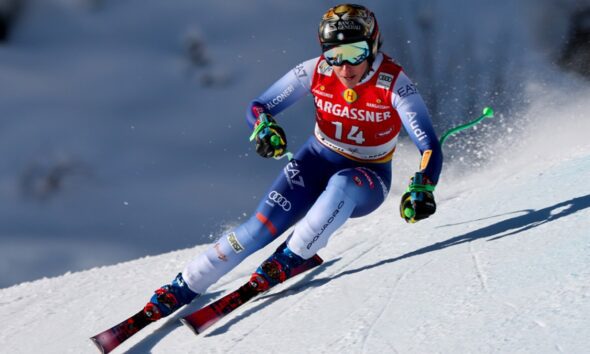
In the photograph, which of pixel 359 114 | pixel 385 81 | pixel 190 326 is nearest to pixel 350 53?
pixel 385 81

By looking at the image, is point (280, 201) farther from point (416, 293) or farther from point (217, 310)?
point (416, 293)

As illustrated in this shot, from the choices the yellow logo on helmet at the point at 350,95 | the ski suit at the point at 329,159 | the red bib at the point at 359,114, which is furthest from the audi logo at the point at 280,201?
the yellow logo on helmet at the point at 350,95

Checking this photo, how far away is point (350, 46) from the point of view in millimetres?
4375

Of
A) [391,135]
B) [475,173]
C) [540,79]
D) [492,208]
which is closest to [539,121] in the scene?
[475,173]

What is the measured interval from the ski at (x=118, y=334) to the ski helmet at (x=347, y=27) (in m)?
1.84

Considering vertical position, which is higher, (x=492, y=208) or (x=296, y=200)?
(x=296, y=200)

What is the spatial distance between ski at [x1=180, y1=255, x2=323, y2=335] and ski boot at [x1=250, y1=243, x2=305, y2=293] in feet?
0.12

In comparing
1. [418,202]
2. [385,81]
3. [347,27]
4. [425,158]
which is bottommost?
[418,202]

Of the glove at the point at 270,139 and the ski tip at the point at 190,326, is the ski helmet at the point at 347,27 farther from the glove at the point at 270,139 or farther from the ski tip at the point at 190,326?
the ski tip at the point at 190,326

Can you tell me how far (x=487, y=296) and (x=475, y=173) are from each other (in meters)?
4.56

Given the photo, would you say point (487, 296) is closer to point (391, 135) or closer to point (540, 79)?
point (391, 135)

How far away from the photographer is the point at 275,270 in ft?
14.9

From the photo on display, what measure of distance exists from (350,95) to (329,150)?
1.31 ft

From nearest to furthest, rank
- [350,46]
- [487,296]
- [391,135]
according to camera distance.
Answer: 1. [487,296]
2. [350,46]
3. [391,135]
